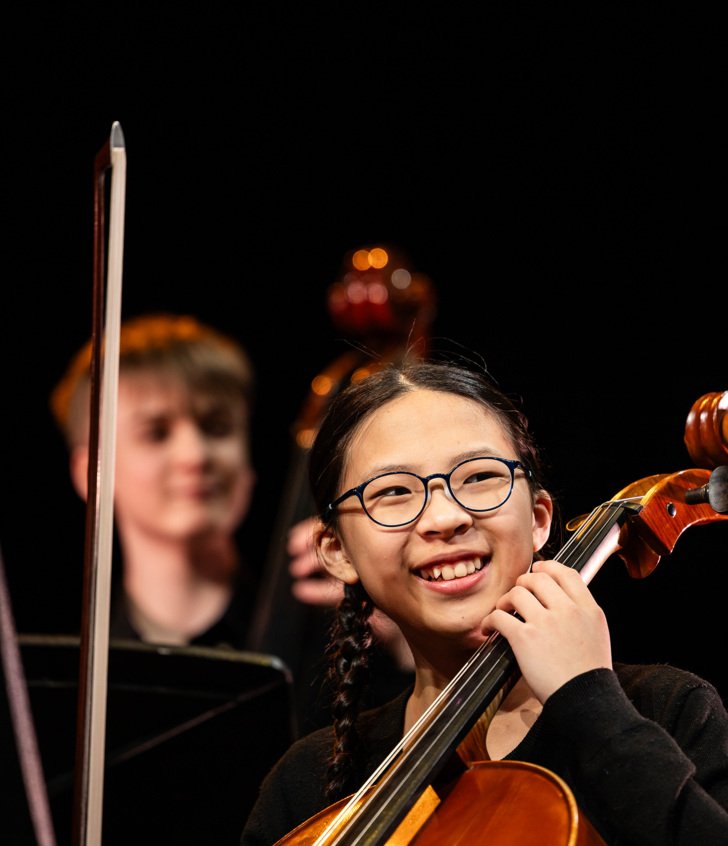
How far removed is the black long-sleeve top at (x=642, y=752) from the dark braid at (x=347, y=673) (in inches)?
8.7

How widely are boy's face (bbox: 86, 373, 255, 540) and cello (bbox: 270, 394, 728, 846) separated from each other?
1.81 metres

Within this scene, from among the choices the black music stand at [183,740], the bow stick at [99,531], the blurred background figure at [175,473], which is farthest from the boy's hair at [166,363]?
the bow stick at [99,531]

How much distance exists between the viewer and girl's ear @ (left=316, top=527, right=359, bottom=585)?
4.09ft

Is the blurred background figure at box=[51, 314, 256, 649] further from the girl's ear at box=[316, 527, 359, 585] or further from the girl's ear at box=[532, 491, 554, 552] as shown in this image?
the girl's ear at box=[532, 491, 554, 552]

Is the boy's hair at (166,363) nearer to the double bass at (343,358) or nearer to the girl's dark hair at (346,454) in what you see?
the double bass at (343,358)

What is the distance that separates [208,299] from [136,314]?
0.67ft

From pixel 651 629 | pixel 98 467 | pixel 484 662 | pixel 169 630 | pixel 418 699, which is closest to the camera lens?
pixel 484 662

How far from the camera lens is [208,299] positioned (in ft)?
10.3

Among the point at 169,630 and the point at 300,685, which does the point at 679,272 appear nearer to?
the point at 300,685

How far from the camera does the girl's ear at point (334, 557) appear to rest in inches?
49.1

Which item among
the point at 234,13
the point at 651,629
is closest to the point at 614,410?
the point at 651,629

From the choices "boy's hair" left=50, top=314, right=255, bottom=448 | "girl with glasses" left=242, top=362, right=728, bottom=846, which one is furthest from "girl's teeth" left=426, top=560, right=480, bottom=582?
"boy's hair" left=50, top=314, right=255, bottom=448

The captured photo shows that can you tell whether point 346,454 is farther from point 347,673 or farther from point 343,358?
point 343,358

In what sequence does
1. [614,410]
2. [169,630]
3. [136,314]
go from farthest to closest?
[136,314] < [169,630] < [614,410]
